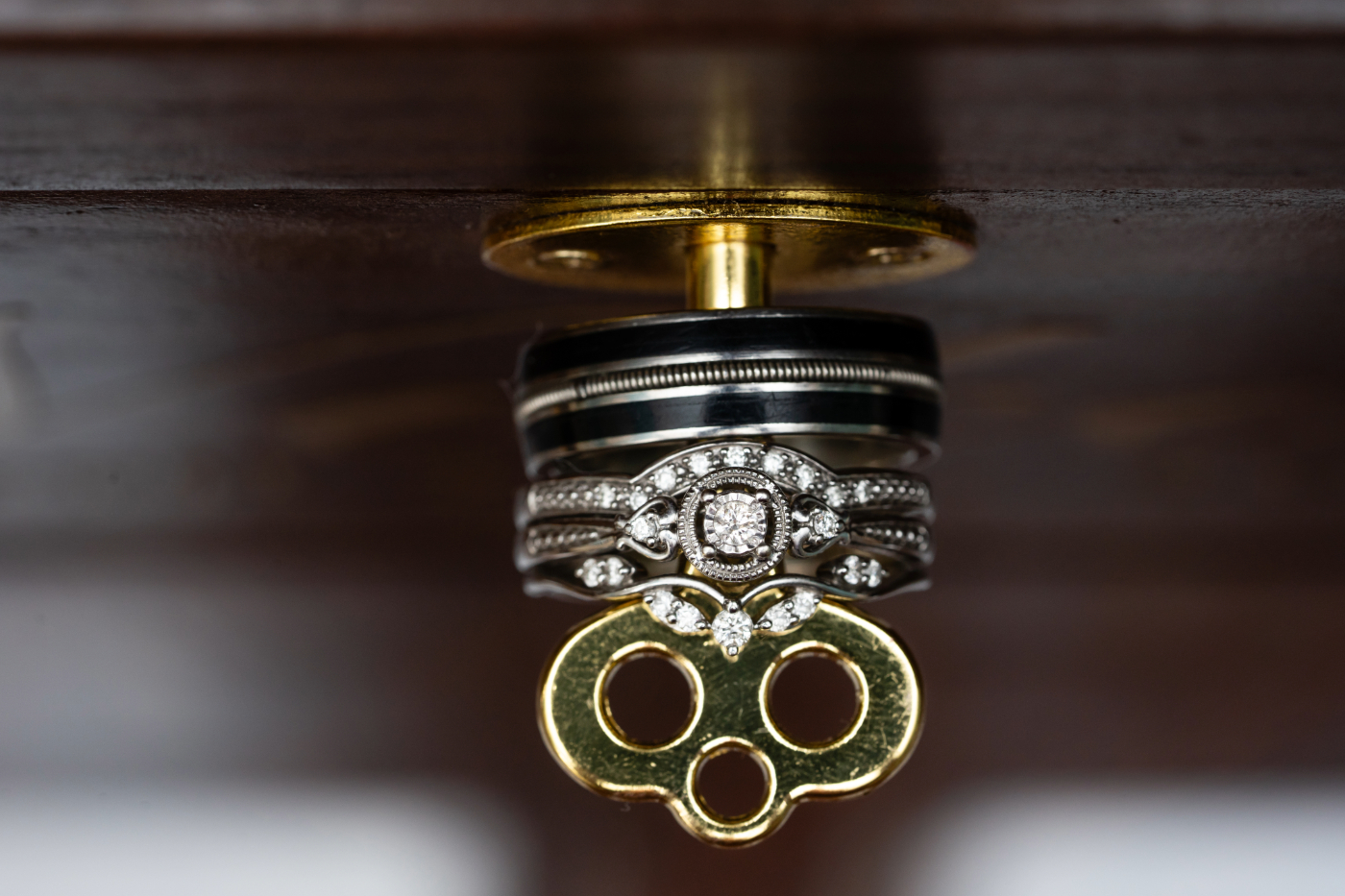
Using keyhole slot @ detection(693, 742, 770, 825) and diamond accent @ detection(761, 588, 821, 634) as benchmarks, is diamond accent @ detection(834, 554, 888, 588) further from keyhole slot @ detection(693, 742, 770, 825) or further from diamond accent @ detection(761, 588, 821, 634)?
keyhole slot @ detection(693, 742, 770, 825)

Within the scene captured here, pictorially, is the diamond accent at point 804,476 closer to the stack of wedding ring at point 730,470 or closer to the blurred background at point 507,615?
the stack of wedding ring at point 730,470

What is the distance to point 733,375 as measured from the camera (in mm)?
305

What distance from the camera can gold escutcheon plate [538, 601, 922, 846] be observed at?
0.33 m

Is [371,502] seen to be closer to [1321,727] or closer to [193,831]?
[193,831]

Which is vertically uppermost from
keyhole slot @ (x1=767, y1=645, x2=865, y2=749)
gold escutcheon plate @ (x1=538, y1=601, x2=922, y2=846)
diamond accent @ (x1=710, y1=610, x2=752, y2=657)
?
keyhole slot @ (x1=767, y1=645, x2=865, y2=749)

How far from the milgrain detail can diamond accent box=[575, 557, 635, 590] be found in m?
0.04

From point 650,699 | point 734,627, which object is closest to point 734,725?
point 734,627

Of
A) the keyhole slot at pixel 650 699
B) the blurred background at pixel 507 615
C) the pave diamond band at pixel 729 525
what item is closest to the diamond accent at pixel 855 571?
the pave diamond band at pixel 729 525

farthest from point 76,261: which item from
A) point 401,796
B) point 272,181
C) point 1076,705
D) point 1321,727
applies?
point 1321,727

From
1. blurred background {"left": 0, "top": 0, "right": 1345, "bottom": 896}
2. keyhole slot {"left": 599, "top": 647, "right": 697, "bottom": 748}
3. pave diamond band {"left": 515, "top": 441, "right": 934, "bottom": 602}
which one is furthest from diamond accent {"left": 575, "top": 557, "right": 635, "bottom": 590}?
keyhole slot {"left": 599, "top": 647, "right": 697, "bottom": 748}

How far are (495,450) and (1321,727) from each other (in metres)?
0.48

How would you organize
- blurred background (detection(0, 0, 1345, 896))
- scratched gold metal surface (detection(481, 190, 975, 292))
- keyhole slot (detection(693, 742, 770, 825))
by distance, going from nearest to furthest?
scratched gold metal surface (detection(481, 190, 975, 292)) → blurred background (detection(0, 0, 1345, 896)) → keyhole slot (detection(693, 742, 770, 825))

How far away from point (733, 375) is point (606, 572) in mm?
61

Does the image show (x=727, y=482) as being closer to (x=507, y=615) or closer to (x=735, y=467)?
(x=735, y=467)
